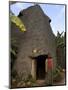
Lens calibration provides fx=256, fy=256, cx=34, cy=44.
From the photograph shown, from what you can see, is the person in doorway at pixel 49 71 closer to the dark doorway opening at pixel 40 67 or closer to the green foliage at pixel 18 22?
the dark doorway opening at pixel 40 67

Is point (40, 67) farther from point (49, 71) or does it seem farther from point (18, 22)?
point (18, 22)

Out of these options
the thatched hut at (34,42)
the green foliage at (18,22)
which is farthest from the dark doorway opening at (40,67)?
the green foliage at (18,22)

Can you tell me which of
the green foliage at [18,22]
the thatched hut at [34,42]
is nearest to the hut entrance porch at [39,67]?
the thatched hut at [34,42]

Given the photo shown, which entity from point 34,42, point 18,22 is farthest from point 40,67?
point 18,22

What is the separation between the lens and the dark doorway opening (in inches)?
95.9

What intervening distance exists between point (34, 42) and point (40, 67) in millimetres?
246

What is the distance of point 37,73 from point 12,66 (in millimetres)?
251

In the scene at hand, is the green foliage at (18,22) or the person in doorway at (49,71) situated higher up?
the green foliage at (18,22)

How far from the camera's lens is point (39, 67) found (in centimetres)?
244

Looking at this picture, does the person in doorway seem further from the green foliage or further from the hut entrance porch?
the green foliage

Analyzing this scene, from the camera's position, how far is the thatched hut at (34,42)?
7.88ft

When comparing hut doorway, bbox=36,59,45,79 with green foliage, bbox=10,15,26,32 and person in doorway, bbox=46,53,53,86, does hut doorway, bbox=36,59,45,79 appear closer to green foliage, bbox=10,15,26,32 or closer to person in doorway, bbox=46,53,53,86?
person in doorway, bbox=46,53,53,86

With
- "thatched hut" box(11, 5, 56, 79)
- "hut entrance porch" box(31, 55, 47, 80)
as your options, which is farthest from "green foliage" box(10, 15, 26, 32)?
"hut entrance porch" box(31, 55, 47, 80)

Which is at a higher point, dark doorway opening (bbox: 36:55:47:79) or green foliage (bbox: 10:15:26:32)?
green foliage (bbox: 10:15:26:32)
